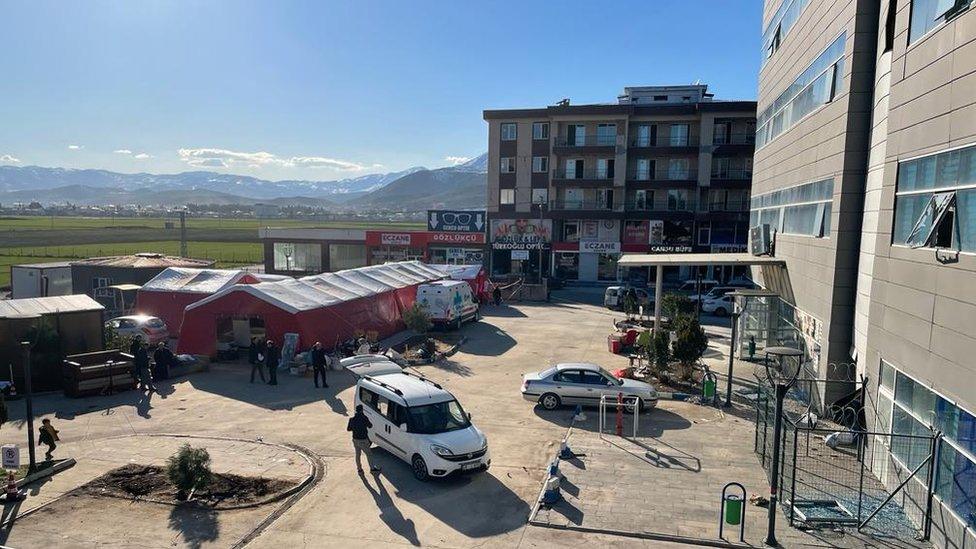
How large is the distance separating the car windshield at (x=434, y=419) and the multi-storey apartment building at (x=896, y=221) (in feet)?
28.6

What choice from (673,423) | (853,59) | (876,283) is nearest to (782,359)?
(673,423)

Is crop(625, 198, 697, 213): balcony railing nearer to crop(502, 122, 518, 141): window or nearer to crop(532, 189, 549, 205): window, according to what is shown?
crop(532, 189, 549, 205): window

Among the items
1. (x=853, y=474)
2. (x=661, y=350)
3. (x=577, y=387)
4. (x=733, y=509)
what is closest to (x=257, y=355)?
(x=577, y=387)

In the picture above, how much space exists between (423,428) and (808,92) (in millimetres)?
15858

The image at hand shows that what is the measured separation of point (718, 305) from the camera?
37094mm

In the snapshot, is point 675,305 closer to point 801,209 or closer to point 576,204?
point 801,209

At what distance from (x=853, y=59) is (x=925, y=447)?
9.49 metres

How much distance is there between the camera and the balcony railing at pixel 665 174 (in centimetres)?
→ 5375

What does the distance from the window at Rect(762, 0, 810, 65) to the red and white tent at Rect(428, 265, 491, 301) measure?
19.9 m

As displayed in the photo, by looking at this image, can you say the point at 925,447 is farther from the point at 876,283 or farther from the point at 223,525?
the point at 223,525

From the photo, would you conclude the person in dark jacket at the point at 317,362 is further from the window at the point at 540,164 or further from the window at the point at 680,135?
the window at the point at 680,135

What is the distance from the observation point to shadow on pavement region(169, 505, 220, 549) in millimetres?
10297

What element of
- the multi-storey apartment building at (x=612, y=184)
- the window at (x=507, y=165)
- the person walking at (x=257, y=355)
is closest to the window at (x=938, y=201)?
the person walking at (x=257, y=355)

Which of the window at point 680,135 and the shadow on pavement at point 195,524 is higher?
the window at point 680,135
